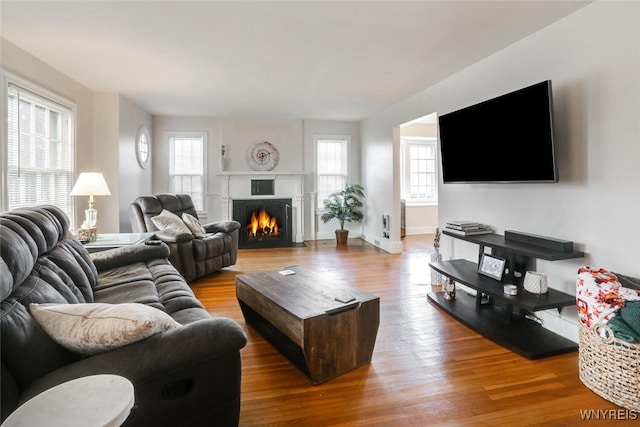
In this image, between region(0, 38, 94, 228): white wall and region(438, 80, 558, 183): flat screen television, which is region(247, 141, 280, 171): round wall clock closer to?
region(0, 38, 94, 228): white wall

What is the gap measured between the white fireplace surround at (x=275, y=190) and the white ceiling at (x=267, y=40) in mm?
2166

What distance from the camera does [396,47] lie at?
3.20 metres

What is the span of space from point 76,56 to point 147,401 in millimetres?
3566

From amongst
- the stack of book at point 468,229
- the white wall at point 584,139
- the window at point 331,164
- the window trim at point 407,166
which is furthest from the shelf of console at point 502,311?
the window trim at point 407,166

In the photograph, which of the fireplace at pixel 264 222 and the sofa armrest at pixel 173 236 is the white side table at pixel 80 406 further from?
the fireplace at pixel 264 222

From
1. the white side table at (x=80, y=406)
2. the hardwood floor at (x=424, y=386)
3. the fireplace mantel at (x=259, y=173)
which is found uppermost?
the fireplace mantel at (x=259, y=173)

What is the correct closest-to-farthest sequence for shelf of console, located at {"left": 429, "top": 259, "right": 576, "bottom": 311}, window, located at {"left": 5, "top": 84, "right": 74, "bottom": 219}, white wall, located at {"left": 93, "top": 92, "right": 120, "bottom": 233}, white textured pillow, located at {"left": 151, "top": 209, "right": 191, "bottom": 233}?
1. shelf of console, located at {"left": 429, "top": 259, "right": 576, "bottom": 311}
2. window, located at {"left": 5, "top": 84, "right": 74, "bottom": 219}
3. white textured pillow, located at {"left": 151, "top": 209, "right": 191, "bottom": 233}
4. white wall, located at {"left": 93, "top": 92, "right": 120, "bottom": 233}

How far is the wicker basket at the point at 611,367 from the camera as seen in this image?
1793mm

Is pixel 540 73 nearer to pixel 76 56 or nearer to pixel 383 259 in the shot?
pixel 383 259

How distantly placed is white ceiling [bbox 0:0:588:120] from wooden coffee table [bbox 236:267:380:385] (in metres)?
1.98

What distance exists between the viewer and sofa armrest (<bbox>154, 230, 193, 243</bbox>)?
4020mm

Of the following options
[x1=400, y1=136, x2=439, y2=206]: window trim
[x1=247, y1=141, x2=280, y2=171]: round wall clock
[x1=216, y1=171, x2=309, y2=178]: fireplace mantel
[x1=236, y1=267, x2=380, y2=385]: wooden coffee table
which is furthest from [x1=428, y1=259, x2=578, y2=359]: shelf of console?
[x1=400, y1=136, x2=439, y2=206]: window trim

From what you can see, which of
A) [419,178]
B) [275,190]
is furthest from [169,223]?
[419,178]

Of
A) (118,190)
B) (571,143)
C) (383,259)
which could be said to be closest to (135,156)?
(118,190)
